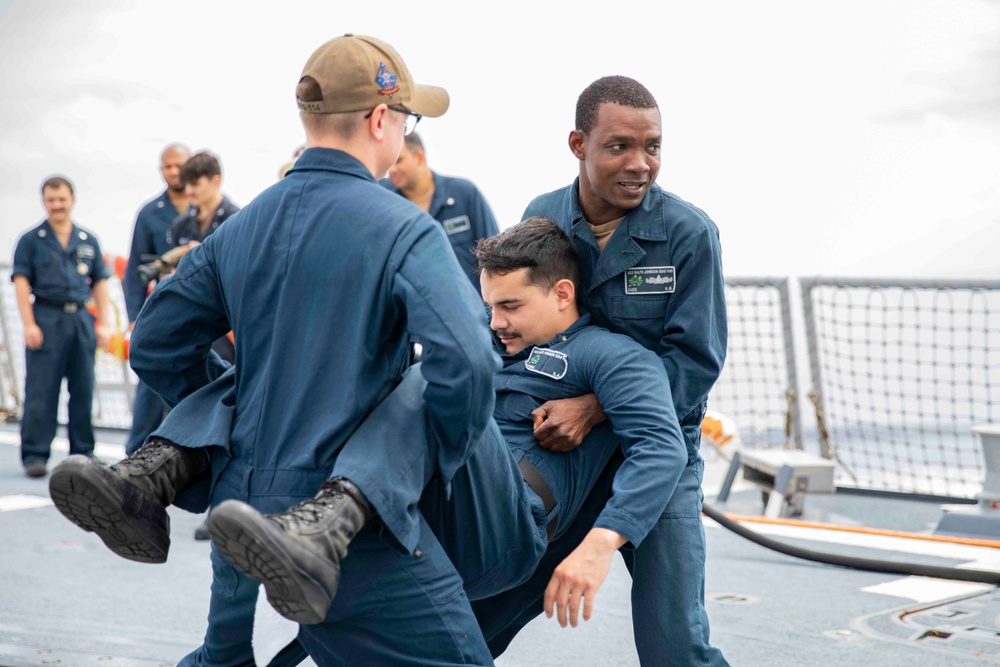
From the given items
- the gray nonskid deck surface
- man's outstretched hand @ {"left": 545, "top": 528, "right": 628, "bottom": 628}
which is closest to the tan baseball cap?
man's outstretched hand @ {"left": 545, "top": 528, "right": 628, "bottom": 628}

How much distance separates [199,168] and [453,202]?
0.94m

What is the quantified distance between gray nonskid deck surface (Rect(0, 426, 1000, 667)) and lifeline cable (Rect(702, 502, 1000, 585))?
0.14 ft

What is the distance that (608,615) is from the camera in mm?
2914

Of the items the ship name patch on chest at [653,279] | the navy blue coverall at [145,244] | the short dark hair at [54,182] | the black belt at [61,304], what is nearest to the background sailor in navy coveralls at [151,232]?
the navy blue coverall at [145,244]

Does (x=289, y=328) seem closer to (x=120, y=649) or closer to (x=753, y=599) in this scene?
(x=120, y=649)

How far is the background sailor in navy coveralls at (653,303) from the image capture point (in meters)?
1.72

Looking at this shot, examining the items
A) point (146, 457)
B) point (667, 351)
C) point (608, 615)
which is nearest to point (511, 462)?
point (667, 351)

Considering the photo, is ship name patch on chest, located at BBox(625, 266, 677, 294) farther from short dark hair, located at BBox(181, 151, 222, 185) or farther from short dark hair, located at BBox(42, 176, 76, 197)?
short dark hair, located at BBox(42, 176, 76, 197)

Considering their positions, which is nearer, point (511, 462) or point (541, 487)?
point (511, 462)

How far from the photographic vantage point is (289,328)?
136 cm

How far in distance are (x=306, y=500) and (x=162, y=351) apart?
37 cm

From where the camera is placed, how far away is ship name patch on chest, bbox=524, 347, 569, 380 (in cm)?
175

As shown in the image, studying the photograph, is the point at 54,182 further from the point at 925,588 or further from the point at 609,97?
the point at 925,588

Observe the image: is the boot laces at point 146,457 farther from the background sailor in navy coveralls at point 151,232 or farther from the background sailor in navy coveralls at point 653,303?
the background sailor in navy coveralls at point 151,232
